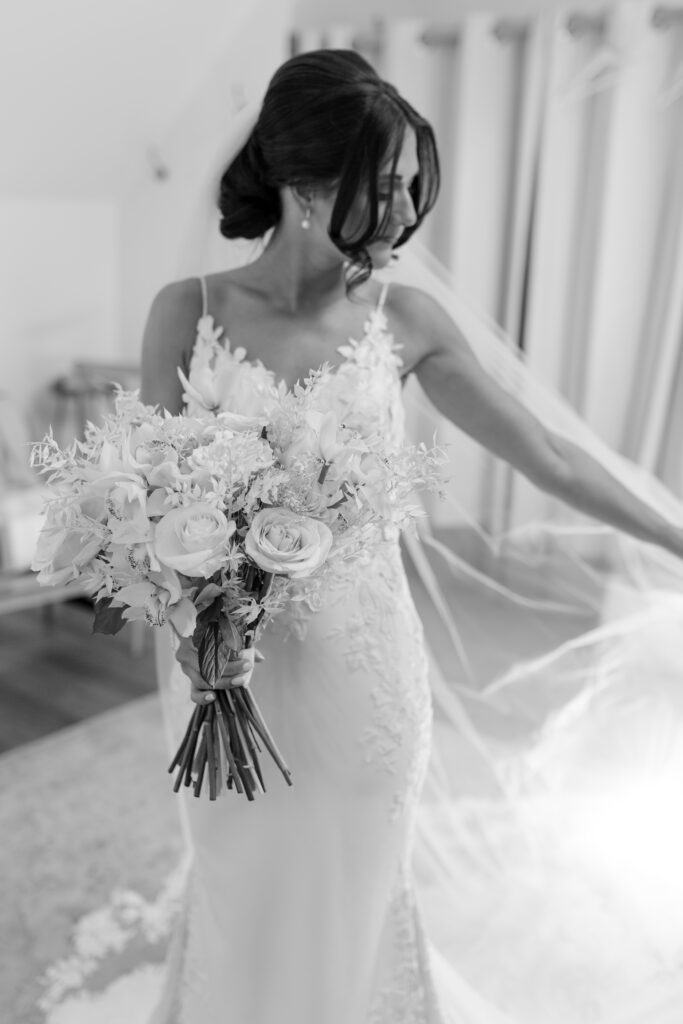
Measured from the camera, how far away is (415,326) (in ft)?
5.49

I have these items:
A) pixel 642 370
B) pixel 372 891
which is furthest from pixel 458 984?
pixel 642 370

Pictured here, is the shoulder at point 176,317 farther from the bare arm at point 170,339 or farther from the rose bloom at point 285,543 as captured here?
the rose bloom at point 285,543

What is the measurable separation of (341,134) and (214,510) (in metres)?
0.67

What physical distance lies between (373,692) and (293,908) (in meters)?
0.40

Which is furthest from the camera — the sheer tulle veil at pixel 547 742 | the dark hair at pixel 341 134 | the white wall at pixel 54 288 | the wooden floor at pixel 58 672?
the white wall at pixel 54 288

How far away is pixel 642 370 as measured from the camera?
4738 mm

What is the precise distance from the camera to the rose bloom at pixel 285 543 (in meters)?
1.09

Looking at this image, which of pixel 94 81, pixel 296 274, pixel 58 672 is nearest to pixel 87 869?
pixel 58 672

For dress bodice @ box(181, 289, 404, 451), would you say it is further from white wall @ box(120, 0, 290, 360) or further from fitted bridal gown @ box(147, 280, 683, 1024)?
white wall @ box(120, 0, 290, 360)

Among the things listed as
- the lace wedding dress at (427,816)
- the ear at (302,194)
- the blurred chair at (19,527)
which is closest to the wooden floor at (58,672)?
the blurred chair at (19,527)

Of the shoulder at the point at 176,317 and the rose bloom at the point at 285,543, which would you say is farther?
the shoulder at the point at 176,317

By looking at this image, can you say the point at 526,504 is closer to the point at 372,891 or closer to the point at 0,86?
the point at 372,891

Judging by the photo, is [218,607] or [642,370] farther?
[642,370]

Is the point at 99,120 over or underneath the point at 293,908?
over
